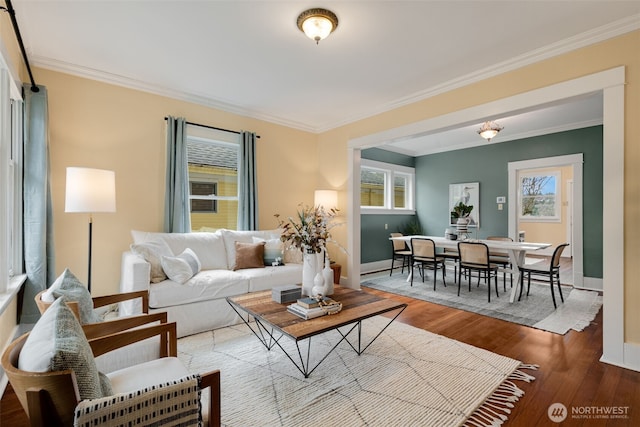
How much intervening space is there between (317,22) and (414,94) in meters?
1.94

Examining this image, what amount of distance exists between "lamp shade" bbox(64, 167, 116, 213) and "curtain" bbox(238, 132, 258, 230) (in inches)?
73.5

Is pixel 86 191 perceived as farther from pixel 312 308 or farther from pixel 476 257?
pixel 476 257

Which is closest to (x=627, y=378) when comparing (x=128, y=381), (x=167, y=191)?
(x=128, y=381)

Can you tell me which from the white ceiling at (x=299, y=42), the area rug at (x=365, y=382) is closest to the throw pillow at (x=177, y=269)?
the area rug at (x=365, y=382)

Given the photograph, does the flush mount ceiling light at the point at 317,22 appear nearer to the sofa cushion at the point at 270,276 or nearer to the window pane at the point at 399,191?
the sofa cushion at the point at 270,276

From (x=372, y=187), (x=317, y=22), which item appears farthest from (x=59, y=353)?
(x=372, y=187)

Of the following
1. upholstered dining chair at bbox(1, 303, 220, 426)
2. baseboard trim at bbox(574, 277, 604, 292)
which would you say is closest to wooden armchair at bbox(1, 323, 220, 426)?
upholstered dining chair at bbox(1, 303, 220, 426)

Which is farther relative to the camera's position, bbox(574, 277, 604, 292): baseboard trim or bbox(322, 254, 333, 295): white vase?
bbox(574, 277, 604, 292): baseboard trim

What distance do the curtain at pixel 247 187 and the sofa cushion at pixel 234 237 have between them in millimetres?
226

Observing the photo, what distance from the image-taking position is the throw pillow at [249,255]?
3693 mm

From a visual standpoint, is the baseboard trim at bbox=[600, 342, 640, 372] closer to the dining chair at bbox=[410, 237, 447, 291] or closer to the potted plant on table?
the dining chair at bbox=[410, 237, 447, 291]

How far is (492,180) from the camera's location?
618 cm

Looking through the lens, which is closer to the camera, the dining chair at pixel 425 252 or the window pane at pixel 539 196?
the dining chair at pixel 425 252

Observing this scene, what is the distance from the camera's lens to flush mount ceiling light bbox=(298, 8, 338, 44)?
2.30 metres
